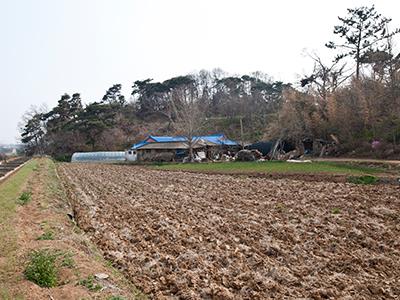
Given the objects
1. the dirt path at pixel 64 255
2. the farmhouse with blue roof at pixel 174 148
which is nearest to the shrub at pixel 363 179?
the dirt path at pixel 64 255

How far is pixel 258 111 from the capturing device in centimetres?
5566

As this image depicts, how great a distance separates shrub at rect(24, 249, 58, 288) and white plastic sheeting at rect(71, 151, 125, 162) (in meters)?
39.2

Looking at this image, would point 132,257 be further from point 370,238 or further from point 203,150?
point 203,150

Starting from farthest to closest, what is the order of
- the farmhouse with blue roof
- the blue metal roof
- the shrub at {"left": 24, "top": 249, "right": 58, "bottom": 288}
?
the blue metal roof
the farmhouse with blue roof
the shrub at {"left": 24, "top": 249, "right": 58, "bottom": 288}

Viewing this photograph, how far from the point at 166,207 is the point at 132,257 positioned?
499 centimetres

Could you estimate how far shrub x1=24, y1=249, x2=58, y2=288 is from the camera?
4.85 meters

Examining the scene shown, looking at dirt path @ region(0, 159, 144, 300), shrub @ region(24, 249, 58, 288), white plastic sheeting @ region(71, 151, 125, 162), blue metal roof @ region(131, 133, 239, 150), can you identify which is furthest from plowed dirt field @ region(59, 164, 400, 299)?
white plastic sheeting @ region(71, 151, 125, 162)

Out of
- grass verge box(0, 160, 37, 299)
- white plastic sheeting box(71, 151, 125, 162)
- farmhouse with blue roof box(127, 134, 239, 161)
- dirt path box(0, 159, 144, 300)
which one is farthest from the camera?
white plastic sheeting box(71, 151, 125, 162)

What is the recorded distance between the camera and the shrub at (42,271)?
4848mm

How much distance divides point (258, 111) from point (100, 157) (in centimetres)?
2518

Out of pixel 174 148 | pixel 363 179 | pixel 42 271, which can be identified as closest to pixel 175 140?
pixel 174 148

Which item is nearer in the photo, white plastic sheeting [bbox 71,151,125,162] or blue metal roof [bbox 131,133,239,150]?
blue metal roof [bbox 131,133,239,150]

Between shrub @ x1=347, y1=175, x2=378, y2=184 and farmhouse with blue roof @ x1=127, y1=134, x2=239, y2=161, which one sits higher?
farmhouse with blue roof @ x1=127, y1=134, x2=239, y2=161

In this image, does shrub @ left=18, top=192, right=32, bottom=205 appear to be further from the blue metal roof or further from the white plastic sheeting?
the white plastic sheeting
